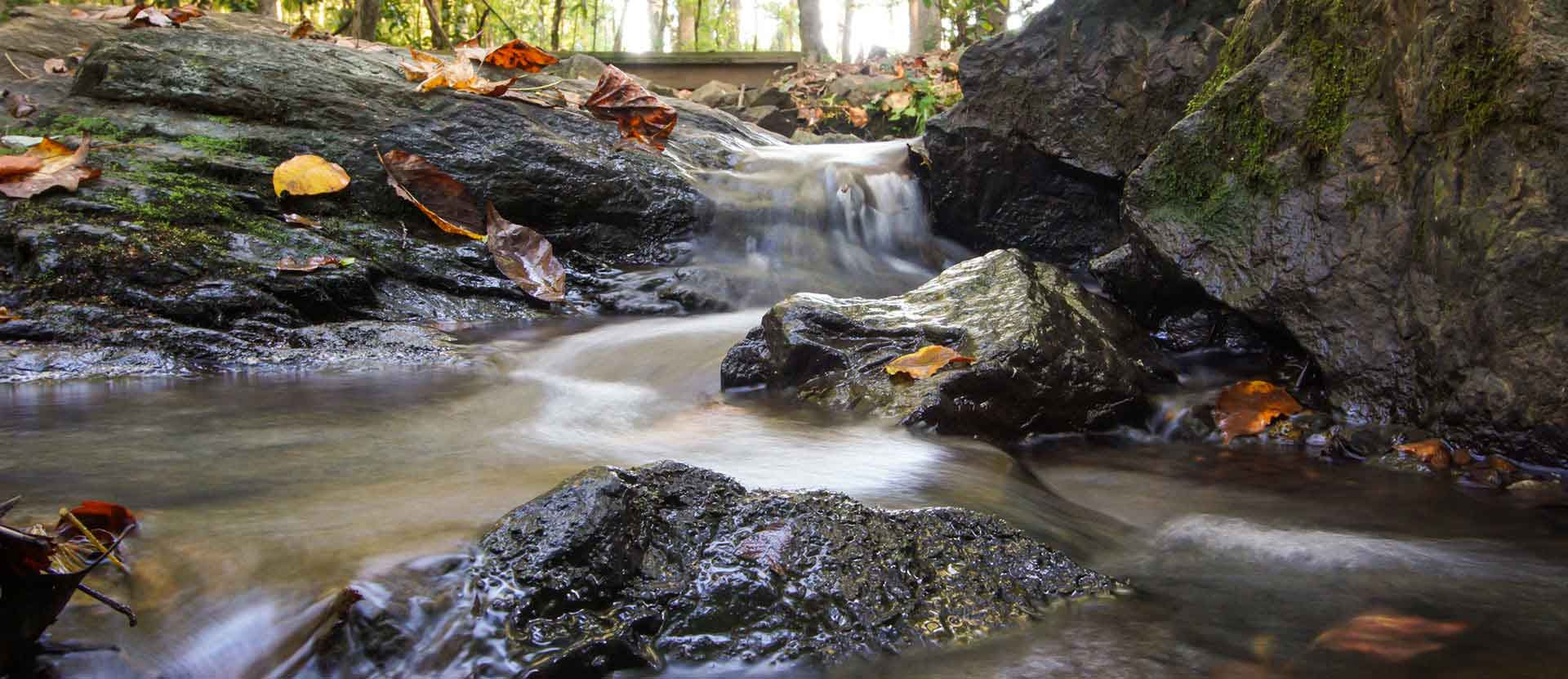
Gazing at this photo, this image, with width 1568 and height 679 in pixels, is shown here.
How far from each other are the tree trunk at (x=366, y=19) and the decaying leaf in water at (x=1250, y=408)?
8.40 metres

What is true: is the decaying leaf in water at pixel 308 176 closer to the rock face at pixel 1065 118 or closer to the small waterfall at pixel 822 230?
the small waterfall at pixel 822 230

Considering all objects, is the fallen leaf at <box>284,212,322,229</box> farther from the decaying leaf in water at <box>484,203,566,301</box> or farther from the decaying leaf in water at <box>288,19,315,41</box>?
the decaying leaf in water at <box>288,19,315,41</box>

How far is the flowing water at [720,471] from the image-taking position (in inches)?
69.1

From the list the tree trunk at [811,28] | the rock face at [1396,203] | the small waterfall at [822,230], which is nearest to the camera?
the rock face at [1396,203]

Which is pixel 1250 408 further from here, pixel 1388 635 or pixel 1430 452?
pixel 1388 635

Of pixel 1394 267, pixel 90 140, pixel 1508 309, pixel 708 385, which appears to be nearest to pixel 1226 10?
pixel 1394 267

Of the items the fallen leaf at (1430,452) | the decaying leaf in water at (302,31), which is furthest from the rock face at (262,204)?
the fallen leaf at (1430,452)

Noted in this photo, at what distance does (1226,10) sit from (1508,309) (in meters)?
2.86

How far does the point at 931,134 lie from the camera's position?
6270 millimetres

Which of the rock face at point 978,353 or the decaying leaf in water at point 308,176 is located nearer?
the rock face at point 978,353

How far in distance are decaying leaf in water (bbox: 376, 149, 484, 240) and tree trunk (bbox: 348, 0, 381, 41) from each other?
4.28m

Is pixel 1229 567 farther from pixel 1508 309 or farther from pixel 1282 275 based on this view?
pixel 1282 275

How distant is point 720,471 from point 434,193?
3.66 meters

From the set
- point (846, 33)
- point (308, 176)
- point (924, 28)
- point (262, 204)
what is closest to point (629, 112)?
point (308, 176)
